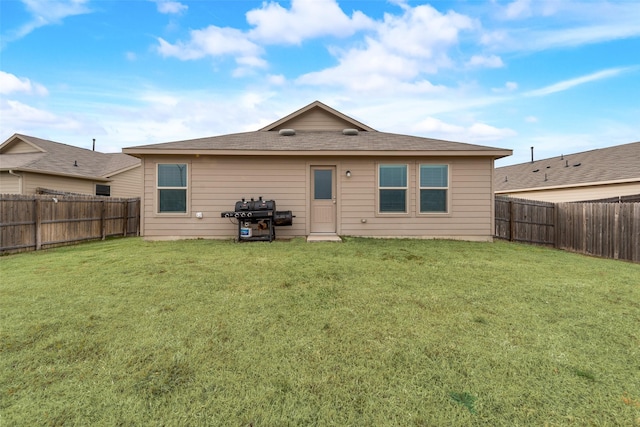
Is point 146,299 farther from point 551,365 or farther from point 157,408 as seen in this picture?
point 551,365

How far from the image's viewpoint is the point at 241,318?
8.83 feet

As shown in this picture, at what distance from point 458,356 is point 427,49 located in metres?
11.5

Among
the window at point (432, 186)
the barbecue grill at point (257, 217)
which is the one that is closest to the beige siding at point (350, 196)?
the window at point (432, 186)

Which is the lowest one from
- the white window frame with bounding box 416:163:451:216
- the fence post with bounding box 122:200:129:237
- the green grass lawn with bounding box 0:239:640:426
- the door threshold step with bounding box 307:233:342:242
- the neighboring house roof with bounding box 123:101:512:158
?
the green grass lawn with bounding box 0:239:640:426

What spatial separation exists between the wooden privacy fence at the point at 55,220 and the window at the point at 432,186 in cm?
1023

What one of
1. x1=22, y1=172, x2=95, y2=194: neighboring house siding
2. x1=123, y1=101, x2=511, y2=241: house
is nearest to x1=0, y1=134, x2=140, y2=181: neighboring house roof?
x1=22, y1=172, x2=95, y2=194: neighboring house siding

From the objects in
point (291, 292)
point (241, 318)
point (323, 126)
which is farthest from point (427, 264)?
point (323, 126)

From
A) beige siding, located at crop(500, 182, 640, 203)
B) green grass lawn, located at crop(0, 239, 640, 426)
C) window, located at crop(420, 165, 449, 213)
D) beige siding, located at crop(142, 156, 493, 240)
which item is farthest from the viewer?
beige siding, located at crop(500, 182, 640, 203)

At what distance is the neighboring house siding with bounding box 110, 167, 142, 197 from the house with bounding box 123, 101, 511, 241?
9361 millimetres

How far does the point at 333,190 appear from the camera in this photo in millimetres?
7824

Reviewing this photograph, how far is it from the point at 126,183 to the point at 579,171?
2448 cm

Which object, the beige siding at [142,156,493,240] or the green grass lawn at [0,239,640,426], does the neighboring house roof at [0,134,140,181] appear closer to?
the beige siding at [142,156,493,240]

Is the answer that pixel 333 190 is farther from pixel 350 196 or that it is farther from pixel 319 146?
pixel 319 146

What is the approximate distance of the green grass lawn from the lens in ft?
5.16
